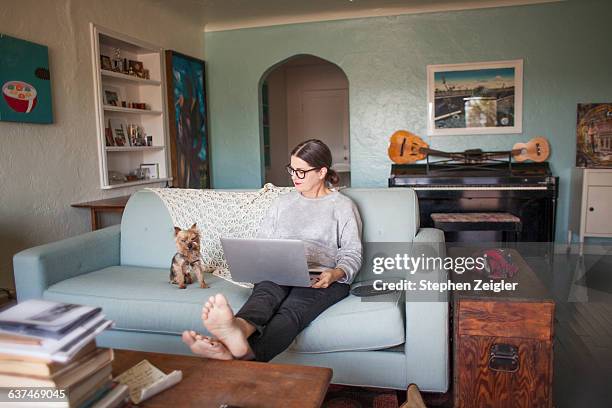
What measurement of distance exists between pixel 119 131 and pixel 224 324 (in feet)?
11.1

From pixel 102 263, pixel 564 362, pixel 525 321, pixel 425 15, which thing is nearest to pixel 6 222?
pixel 102 263

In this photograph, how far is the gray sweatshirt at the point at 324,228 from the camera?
212cm

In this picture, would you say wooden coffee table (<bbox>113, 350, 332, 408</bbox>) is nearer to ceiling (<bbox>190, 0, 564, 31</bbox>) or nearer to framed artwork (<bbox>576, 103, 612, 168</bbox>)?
ceiling (<bbox>190, 0, 564, 31</bbox>)

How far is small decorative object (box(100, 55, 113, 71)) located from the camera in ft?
12.9

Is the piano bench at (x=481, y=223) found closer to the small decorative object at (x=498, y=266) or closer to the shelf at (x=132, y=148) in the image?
the small decorative object at (x=498, y=266)

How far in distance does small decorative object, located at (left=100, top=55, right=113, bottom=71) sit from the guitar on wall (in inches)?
108

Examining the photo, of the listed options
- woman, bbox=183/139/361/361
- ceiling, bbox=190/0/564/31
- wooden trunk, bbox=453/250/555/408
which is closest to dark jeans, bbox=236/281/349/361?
woman, bbox=183/139/361/361

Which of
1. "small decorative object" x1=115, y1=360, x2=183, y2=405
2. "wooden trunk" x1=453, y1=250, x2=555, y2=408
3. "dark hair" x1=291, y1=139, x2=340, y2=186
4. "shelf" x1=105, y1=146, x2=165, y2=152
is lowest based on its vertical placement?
"wooden trunk" x1=453, y1=250, x2=555, y2=408

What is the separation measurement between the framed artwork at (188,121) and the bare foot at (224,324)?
3.60 meters

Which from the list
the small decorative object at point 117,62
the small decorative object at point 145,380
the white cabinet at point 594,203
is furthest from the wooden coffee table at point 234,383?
the white cabinet at point 594,203

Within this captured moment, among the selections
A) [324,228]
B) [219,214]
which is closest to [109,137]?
[219,214]

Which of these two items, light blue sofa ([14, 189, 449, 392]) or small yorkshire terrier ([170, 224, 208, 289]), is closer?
light blue sofa ([14, 189, 449, 392])

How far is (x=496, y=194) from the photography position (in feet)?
13.8

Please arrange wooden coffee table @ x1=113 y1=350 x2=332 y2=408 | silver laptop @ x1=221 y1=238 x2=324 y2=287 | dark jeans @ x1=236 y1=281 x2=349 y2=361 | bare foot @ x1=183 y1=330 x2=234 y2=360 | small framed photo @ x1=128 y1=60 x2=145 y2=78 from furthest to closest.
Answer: small framed photo @ x1=128 y1=60 x2=145 y2=78 < silver laptop @ x1=221 y1=238 x2=324 y2=287 < dark jeans @ x1=236 y1=281 x2=349 y2=361 < bare foot @ x1=183 y1=330 x2=234 y2=360 < wooden coffee table @ x1=113 y1=350 x2=332 y2=408
